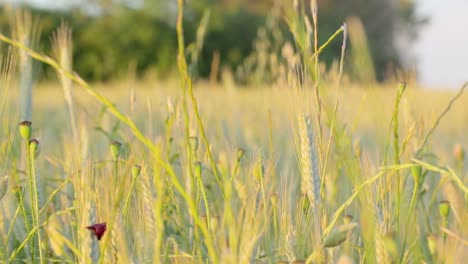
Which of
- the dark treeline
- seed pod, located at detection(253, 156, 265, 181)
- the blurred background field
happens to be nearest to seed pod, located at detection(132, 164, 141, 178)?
the blurred background field

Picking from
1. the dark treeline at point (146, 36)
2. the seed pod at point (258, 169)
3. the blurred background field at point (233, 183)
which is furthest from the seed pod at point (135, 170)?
the dark treeline at point (146, 36)

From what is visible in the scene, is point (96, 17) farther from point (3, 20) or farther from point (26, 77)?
point (26, 77)

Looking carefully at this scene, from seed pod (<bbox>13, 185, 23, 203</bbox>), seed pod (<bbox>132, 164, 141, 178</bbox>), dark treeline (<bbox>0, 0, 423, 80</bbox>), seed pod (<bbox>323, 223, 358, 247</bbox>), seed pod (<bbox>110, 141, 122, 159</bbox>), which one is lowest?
seed pod (<bbox>323, 223, 358, 247</bbox>)

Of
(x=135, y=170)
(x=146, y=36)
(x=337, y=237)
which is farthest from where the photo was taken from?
(x=146, y=36)

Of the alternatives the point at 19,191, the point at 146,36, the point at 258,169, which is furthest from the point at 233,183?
the point at 146,36

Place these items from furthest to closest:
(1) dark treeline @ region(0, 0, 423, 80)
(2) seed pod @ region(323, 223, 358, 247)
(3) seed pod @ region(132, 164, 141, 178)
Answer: (1) dark treeline @ region(0, 0, 423, 80), (3) seed pod @ region(132, 164, 141, 178), (2) seed pod @ region(323, 223, 358, 247)

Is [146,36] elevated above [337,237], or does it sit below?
above

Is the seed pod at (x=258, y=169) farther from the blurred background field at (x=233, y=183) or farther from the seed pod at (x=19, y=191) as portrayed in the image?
the seed pod at (x=19, y=191)

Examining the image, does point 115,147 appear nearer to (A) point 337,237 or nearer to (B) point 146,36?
(A) point 337,237

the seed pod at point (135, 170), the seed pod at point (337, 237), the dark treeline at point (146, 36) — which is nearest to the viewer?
the seed pod at point (337, 237)

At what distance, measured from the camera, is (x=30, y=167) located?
0.81 metres

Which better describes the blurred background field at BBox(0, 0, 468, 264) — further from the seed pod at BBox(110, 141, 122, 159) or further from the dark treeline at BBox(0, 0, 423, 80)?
the dark treeline at BBox(0, 0, 423, 80)

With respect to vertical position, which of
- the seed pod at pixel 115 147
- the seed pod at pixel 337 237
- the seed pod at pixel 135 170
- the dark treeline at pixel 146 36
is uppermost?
the dark treeline at pixel 146 36

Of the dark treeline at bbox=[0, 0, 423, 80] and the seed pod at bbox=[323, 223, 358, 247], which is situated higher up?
the dark treeline at bbox=[0, 0, 423, 80]
